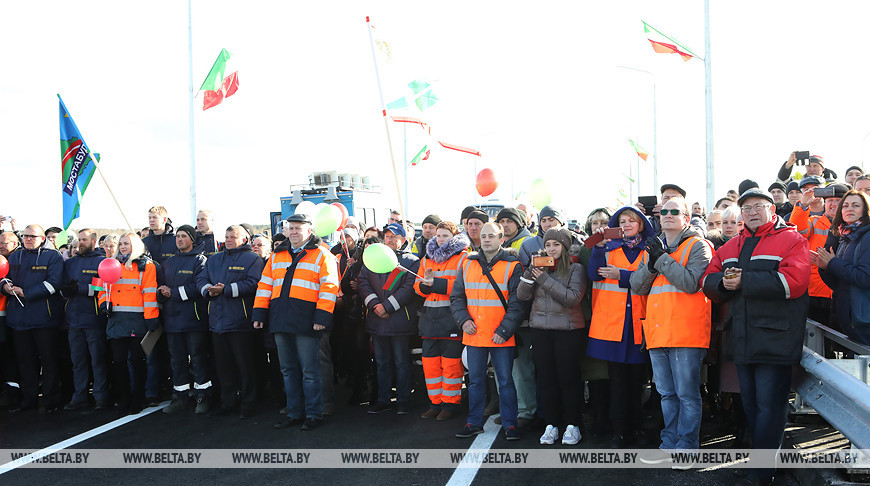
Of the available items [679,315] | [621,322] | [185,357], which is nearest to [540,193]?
[621,322]

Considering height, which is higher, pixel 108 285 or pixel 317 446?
pixel 108 285

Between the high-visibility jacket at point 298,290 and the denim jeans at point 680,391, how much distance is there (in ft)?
11.0

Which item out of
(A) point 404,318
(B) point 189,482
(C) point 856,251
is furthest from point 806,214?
(B) point 189,482

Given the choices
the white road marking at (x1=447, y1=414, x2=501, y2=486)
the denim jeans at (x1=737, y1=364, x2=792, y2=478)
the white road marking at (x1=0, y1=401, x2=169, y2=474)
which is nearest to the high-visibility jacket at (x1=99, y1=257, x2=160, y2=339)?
the white road marking at (x1=0, y1=401, x2=169, y2=474)

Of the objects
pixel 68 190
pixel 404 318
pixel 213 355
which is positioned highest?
pixel 68 190

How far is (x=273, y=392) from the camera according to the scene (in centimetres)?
822

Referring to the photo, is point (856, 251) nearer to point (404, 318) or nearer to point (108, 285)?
point (404, 318)

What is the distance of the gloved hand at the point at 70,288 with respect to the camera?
7664 millimetres

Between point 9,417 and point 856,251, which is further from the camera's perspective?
point 9,417

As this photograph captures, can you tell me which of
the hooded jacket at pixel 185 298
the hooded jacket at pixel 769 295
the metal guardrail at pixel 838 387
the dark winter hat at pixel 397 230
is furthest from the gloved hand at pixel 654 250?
the hooded jacket at pixel 185 298

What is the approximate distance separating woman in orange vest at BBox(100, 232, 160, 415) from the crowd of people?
0.08 feet

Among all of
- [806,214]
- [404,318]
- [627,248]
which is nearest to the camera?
[627,248]

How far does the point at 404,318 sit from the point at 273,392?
94.0 inches

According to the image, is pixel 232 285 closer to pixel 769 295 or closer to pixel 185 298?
pixel 185 298
